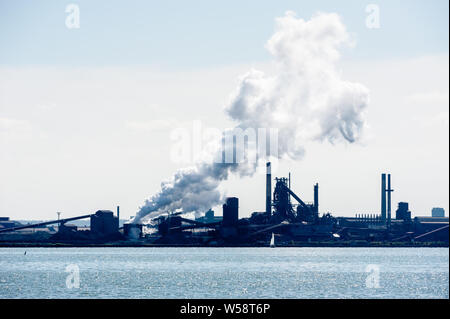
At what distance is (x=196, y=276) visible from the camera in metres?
102

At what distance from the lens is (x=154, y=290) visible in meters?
79.3

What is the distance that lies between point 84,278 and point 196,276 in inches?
534
